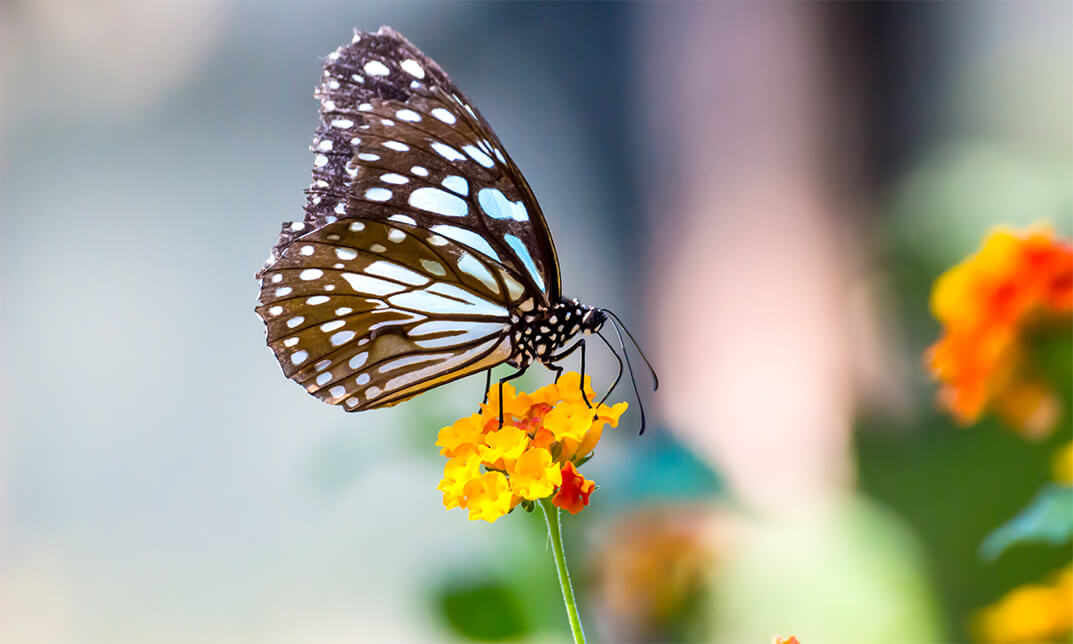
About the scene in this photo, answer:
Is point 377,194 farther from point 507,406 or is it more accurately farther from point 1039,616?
point 1039,616

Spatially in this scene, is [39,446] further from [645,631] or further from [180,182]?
[645,631]

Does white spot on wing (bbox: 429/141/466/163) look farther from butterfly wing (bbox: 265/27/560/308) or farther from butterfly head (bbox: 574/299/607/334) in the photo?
butterfly head (bbox: 574/299/607/334)

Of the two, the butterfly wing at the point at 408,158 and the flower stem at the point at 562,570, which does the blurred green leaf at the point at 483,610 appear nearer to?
the butterfly wing at the point at 408,158

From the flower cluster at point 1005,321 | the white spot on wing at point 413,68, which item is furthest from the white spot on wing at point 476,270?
the flower cluster at point 1005,321

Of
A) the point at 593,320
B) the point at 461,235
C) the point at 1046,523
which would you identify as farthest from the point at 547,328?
the point at 1046,523

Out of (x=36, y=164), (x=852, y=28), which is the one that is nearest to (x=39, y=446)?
(x=36, y=164)

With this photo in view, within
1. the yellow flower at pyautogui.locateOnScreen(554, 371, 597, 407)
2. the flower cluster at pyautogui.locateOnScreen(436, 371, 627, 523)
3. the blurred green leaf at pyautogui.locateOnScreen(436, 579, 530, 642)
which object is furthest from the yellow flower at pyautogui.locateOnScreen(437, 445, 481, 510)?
the blurred green leaf at pyautogui.locateOnScreen(436, 579, 530, 642)

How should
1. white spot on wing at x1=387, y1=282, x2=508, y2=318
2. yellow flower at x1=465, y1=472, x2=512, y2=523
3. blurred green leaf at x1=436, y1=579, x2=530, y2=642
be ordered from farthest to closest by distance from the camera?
blurred green leaf at x1=436, y1=579, x2=530, y2=642 < white spot on wing at x1=387, y1=282, x2=508, y2=318 < yellow flower at x1=465, y1=472, x2=512, y2=523
